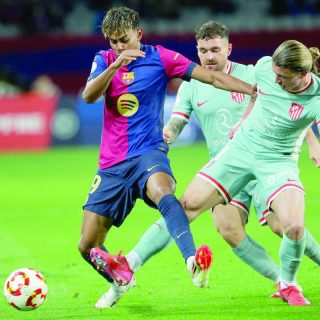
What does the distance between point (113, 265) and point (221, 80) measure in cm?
152

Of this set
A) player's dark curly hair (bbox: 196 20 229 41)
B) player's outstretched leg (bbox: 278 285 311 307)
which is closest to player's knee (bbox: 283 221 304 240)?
player's outstretched leg (bbox: 278 285 311 307)

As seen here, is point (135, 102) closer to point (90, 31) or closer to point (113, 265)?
point (113, 265)

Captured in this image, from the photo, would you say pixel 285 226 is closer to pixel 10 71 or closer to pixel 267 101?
pixel 267 101

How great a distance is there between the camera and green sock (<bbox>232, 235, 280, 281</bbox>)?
702 cm

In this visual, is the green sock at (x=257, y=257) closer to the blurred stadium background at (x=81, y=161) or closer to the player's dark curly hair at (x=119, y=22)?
the blurred stadium background at (x=81, y=161)

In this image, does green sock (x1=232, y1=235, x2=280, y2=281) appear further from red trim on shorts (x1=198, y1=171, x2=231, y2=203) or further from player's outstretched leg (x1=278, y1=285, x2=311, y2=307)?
red trim on shorts (x1=198, y1=171, x2=231, y2=203)

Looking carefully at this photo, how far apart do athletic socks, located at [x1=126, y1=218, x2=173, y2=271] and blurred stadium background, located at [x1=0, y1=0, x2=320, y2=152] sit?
52.9ft

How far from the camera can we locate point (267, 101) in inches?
253

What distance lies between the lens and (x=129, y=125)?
6.62 m

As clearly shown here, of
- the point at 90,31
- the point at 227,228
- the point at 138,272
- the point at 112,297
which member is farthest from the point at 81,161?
the point at 112,297

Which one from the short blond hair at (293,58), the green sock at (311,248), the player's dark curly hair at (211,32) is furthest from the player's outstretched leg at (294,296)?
the player's dark curly hair at (211,32)

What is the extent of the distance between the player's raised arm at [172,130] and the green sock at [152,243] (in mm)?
714

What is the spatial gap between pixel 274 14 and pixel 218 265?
768 inches

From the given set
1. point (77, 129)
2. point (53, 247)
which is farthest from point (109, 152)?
point (77, 129)
